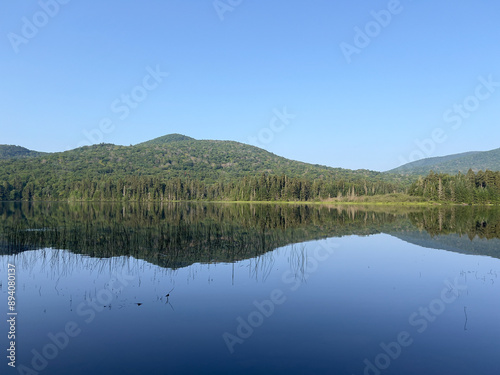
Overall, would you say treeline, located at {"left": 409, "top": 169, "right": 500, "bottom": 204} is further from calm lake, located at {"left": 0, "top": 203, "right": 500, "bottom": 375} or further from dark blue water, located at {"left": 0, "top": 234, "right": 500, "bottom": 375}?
dark blue water, located at {"left": 0, "top": 234, "right": 500, "bottom": 375}

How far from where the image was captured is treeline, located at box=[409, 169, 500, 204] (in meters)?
143

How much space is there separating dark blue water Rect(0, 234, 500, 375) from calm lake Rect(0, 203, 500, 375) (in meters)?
0.06

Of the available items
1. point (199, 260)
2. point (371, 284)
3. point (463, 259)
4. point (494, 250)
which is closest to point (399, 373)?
point (371, 284)

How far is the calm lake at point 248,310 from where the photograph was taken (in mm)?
10016

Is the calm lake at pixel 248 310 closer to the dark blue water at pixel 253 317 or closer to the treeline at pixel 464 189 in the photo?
the dark blue water at pixel 253 317

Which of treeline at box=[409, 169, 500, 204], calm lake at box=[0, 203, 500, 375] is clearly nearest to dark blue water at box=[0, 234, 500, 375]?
calm lake at box=[0, 203, 500, 375]

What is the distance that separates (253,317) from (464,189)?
161 m

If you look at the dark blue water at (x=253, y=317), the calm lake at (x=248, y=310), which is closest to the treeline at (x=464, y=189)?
the calm lake at (x=248, y=310)

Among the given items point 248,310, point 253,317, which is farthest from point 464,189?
point 253,317

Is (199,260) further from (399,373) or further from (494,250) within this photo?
(494,250)

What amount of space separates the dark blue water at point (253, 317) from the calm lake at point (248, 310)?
6cm

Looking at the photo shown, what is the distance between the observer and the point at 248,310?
1424cm

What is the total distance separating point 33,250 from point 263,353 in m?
24.0

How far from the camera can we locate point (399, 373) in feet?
30.9
